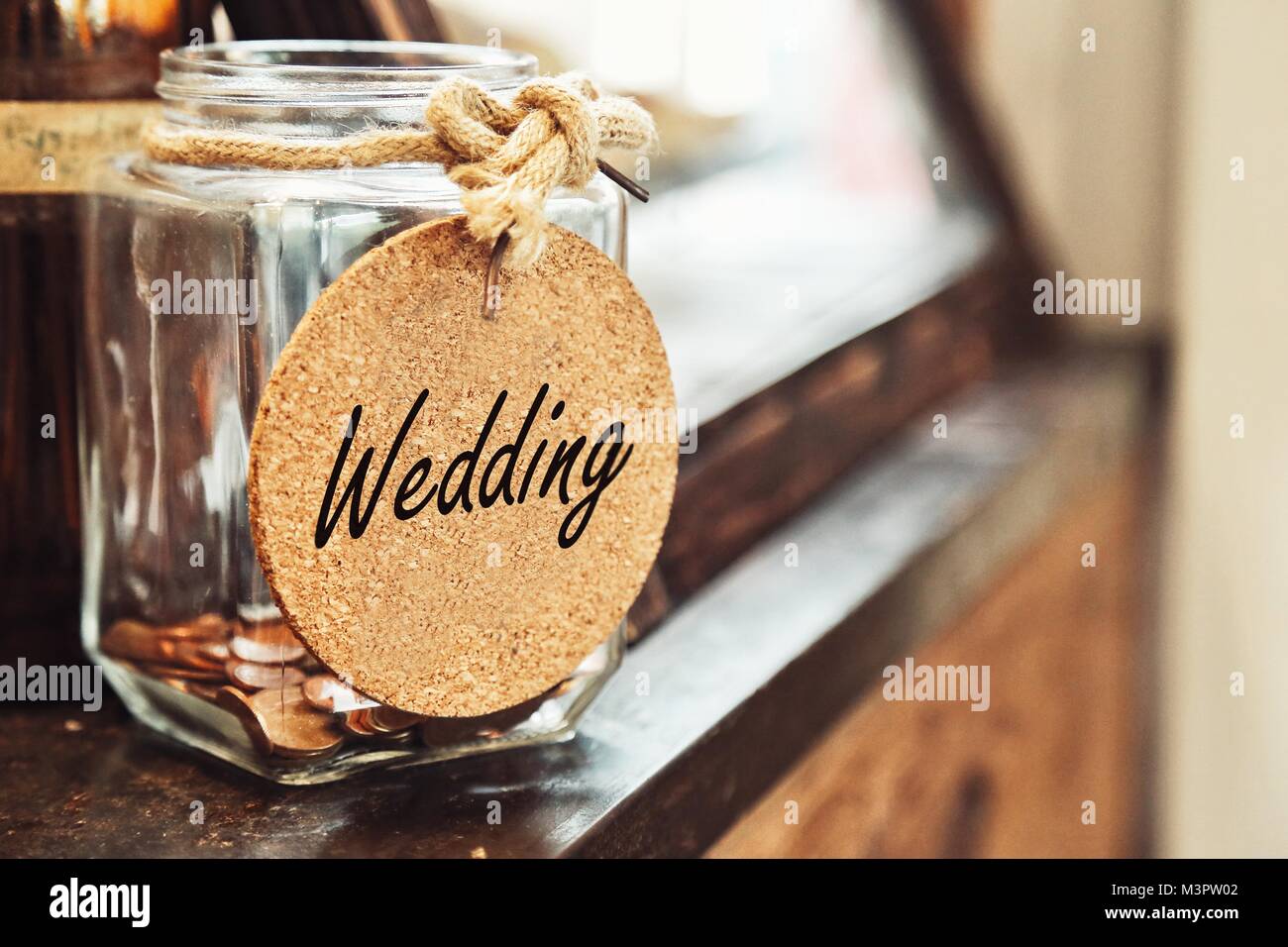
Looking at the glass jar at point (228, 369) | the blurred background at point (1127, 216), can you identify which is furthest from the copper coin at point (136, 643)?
the blurred background at point (1127, 216)

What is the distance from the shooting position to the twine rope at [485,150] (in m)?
0.42

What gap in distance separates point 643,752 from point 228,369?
0.22m

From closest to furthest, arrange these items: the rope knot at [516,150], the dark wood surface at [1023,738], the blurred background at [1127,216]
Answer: the rope knot at [516,150] < the dark wood surface at [1023,738] < the blurred background at [1127,216]

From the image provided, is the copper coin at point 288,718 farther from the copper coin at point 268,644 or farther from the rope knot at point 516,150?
the rope knot at point 516,150

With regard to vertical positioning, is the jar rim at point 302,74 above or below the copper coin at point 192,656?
above

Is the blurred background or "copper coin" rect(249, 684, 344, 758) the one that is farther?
the blurred background

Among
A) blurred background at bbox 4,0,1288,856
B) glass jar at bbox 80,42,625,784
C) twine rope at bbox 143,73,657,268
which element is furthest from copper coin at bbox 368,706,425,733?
blurred background at bbox 4,0,1288,856

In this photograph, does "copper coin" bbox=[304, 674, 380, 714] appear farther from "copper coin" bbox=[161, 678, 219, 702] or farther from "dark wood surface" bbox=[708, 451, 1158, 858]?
"dark wood surface" bbox=[708, 451, 1158, 858]

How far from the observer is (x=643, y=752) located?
1.70 feet

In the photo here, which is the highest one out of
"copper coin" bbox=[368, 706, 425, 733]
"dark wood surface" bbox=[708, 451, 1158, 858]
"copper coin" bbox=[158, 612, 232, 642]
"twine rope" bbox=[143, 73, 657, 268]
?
"twine rope" bbox=[143, 73, 657, 268]

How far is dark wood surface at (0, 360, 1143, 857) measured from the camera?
17.6 inches
